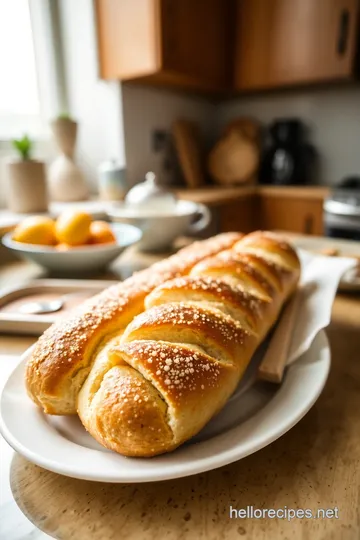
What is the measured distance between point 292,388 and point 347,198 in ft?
6.12

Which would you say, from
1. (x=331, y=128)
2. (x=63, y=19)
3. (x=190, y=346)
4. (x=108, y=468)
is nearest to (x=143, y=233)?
(x=190, y=346)

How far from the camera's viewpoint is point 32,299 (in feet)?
2.64

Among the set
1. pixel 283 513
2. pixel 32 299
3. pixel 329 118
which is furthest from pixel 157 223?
pixel 329 118

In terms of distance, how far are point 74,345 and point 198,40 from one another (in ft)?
7.63

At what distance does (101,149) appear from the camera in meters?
2.39

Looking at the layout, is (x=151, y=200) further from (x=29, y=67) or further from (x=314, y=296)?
(x=29, y=67)

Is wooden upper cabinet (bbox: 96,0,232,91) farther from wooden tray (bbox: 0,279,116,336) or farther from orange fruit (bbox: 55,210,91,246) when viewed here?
wooden tray (bbox: 0,279,116,336)

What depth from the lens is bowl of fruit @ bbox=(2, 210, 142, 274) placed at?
93 cm

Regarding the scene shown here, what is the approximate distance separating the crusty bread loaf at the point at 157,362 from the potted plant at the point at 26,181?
46.5 inches

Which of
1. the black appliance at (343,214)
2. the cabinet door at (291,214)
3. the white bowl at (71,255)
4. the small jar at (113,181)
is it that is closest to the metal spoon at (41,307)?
the white bowl at (71,255)

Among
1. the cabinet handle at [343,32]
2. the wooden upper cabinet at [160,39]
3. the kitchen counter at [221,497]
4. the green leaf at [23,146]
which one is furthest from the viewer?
the cabinet handle at [343,32]

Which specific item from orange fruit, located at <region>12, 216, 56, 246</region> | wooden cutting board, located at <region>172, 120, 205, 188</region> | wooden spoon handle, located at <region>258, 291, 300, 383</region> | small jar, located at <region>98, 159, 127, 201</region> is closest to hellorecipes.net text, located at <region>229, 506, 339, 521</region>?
wooden spoon handle, located at <region>258, 291, 300, 383</region>

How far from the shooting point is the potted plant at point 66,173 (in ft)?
6.59

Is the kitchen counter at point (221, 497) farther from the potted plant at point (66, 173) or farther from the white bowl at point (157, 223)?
the potted plant at point (66, 173)
